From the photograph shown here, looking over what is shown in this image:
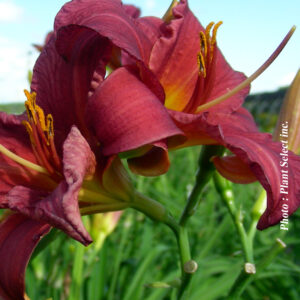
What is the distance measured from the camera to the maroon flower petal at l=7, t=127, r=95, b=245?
48 cm

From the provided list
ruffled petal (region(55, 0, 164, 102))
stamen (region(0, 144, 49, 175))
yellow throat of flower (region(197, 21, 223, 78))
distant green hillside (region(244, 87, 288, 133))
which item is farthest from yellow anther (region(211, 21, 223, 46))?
distant green hillside (region(244, 87, 288, 133))

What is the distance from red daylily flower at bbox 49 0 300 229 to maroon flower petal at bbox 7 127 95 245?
0.12 ft

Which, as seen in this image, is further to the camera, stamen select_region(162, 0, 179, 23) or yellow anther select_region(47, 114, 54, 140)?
stamen select_region(162, 0, 179, 23)

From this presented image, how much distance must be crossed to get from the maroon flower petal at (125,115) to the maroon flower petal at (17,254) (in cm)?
18

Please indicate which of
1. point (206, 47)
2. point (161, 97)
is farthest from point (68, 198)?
point (206, 47)

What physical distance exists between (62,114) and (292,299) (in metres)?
1.41

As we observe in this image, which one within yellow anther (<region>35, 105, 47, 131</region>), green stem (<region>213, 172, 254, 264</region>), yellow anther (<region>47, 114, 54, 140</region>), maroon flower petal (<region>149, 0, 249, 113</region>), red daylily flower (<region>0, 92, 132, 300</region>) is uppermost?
maroon flower petal (<region>149, 0, 249, 113</region>)

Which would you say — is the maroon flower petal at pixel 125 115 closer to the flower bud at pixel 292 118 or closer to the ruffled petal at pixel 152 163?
the ruffled petal at pixel 152 163

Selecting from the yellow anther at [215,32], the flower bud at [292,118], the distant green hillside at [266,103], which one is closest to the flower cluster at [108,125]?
the yellow anther at [215,32]

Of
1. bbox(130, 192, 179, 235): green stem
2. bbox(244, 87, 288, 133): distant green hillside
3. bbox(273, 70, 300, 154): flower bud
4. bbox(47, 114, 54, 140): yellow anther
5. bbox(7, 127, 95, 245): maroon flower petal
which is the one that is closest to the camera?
bbox(7, 127, 95, 245): maroon flower petal

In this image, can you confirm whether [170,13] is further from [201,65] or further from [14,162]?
[14,162]

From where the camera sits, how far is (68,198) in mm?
478

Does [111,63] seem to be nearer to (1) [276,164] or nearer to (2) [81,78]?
(2) [81,78]

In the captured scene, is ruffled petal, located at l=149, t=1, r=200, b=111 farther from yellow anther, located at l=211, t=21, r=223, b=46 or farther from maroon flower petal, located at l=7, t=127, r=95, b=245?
maroon flower petal, located at l=7, t=127, r=95, b=245
